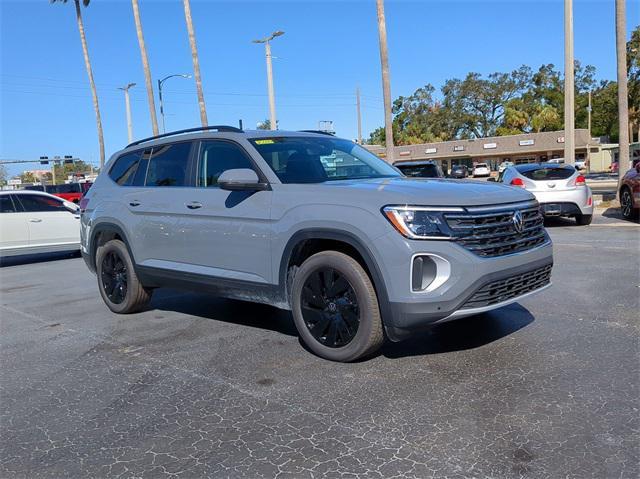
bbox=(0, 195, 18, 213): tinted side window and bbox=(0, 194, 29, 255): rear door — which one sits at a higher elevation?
bbox=(0, 195, 18, 213): tinted side window

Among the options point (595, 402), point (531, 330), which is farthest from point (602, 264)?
point (595, 402)

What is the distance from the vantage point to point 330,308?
428 centimetres

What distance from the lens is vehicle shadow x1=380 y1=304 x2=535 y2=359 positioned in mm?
4516

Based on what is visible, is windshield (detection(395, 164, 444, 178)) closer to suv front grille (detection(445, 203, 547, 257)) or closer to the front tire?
suv front grille (detection(445, 203, 547, 257))

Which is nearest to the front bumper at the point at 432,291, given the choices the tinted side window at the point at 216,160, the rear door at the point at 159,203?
the tinted side window at the point at 216,160

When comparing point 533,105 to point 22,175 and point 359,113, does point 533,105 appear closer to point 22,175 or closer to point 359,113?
point 359,113

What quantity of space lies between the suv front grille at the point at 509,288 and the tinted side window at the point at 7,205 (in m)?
10.8

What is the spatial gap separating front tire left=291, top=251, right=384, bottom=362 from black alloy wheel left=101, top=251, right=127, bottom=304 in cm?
254

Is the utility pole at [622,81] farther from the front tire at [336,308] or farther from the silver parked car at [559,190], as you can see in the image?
the front tire at [336,308]

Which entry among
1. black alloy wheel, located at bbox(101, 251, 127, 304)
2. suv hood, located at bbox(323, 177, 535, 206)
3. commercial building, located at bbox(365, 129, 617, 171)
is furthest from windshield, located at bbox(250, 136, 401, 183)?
commercial building, located at bbox(365, 129, 617, 171)

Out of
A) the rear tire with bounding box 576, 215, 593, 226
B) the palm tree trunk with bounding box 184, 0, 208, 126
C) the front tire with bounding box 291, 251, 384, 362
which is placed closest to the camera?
the front tire with bounding box 291, 251, 384, 362

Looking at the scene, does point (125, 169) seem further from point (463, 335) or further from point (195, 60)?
point (195, 60)

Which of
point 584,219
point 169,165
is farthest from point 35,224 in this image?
point 584,219

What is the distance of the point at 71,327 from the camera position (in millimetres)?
5867
